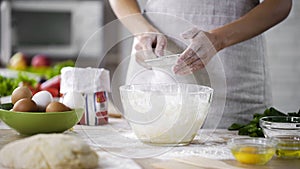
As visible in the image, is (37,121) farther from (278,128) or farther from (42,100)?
(278,128)

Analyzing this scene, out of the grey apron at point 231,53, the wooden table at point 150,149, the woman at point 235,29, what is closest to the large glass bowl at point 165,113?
the wooden table at point 150,149

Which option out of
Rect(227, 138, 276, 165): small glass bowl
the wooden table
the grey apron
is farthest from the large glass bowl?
the grey apron

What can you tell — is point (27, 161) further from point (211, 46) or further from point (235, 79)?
point (235, 79)

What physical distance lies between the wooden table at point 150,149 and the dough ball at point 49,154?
0.21ft

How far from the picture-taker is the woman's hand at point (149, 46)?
1392 millimetres

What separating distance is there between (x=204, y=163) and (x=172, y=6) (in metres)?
0.75

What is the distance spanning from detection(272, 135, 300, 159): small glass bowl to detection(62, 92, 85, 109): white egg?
54 centimetres

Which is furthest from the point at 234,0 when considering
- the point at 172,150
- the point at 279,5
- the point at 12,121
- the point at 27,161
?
the point at 27,161

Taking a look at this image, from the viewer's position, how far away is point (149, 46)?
1.41 metres

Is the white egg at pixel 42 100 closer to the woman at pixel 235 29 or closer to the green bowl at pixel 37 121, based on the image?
the green bowl at pixel 37 121

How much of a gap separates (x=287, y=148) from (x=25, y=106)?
63 centimetres

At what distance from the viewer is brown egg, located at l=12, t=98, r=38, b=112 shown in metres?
1.33

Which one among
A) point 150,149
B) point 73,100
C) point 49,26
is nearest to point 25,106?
point 73,100

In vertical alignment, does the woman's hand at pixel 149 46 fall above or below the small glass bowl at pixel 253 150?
above
